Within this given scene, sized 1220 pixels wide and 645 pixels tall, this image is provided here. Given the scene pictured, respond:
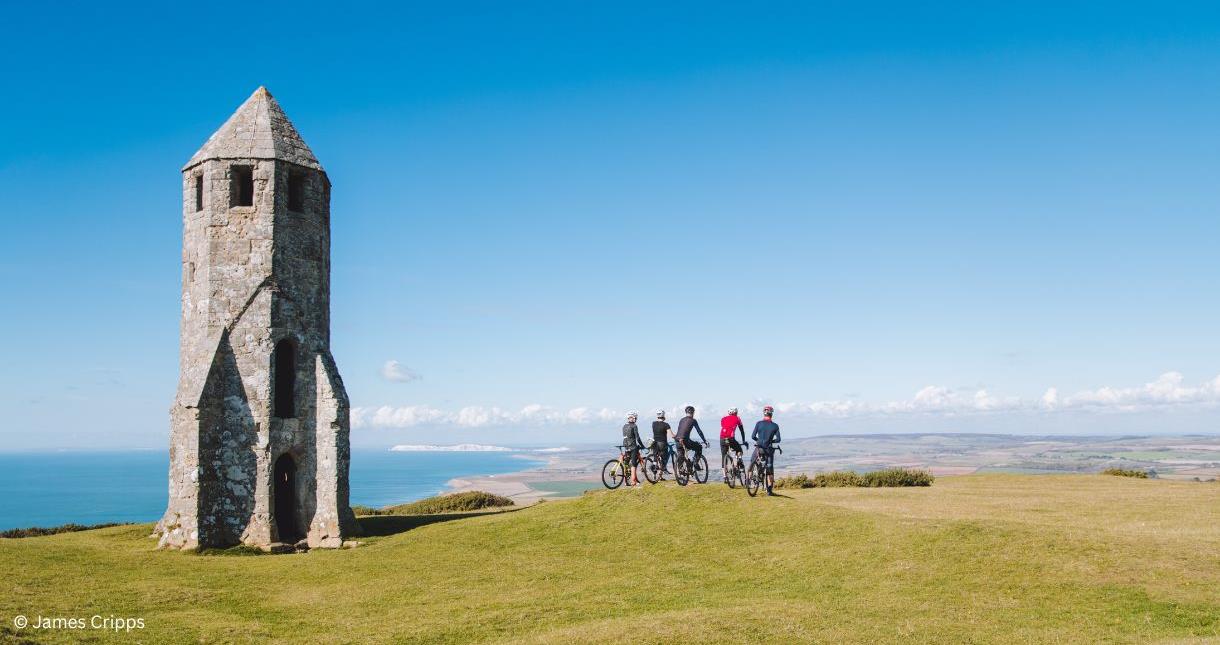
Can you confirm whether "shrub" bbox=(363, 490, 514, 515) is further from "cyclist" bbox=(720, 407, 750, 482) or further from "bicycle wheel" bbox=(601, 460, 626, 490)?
"cyclist" bbox=(720, 407, 750, 482)

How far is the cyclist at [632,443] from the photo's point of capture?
2327cm

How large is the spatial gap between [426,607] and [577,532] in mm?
6443

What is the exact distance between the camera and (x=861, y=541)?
54.0 ft

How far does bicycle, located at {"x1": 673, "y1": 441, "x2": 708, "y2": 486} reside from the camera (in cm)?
2319

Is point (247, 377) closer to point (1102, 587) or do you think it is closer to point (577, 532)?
point (577, 532)

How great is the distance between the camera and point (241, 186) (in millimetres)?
24766

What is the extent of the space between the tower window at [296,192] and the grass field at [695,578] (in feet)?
33.6

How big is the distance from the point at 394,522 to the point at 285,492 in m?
3.73

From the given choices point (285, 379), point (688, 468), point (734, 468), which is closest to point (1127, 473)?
point (734, 468)

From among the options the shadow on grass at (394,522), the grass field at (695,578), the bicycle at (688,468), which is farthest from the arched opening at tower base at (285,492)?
the bicycle at (688,468)

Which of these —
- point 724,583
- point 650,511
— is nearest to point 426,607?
point 724,583

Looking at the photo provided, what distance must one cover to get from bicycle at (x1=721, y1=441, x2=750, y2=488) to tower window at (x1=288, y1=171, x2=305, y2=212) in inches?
573

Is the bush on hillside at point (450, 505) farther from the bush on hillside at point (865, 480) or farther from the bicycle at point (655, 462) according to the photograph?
the bush on hillside at point (865, 480)

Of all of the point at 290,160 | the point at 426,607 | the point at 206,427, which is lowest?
the point at 426,607
